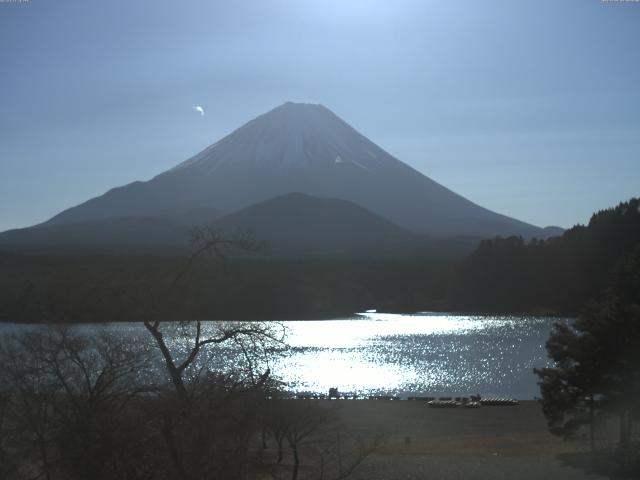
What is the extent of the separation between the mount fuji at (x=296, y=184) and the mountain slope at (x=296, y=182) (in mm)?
165

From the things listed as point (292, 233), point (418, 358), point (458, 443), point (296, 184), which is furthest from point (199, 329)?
point (296, 184)

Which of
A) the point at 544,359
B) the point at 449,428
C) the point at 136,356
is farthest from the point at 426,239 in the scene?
the point at 136,356

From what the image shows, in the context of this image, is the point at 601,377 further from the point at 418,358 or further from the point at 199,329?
the point at 418,358

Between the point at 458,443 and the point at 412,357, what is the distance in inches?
814

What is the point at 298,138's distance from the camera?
140m

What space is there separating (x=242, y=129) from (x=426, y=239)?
1874 inches

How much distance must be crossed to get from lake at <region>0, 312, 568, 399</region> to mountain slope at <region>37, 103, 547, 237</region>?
232 ft

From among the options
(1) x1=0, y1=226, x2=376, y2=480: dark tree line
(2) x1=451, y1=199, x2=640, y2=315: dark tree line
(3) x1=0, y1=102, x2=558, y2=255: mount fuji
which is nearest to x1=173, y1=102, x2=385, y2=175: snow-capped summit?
(3) x1=0, y1=102, x2=558, y2=255: mount fuji

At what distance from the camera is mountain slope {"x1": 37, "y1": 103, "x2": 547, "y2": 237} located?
129 metres

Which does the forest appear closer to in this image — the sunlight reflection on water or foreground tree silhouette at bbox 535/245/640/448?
the sunlight reflection on water

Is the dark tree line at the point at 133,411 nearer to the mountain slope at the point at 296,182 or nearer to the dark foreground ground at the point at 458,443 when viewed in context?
the dark foreground ground at the point at 458,443

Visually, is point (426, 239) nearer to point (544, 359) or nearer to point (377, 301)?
point (377, 301)

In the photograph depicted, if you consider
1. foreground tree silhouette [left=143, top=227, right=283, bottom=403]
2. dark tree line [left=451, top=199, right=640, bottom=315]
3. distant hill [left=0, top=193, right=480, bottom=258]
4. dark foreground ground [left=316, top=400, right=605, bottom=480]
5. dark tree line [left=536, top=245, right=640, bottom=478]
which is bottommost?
dark foreground ground [left=316, top=400, right=605, bottom=480]

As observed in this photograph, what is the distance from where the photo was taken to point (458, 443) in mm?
17188
